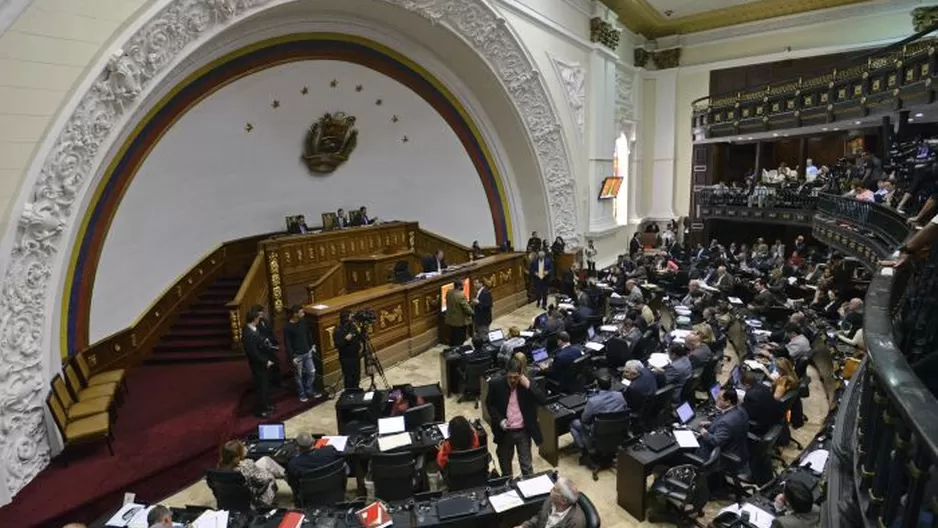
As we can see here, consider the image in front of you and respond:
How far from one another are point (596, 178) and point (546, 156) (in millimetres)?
2423

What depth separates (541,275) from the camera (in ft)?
40.8

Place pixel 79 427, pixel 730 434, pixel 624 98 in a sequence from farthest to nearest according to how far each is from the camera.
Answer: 1. pixel 624 98
2. pixel 79 427
3. pixel 730 434

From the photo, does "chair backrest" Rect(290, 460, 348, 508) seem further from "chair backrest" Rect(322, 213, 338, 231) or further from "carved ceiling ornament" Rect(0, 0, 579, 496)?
"chair backrest" Rect(322, 213, 338, 231)

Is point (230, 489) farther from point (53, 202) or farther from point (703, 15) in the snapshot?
point (703, 15)

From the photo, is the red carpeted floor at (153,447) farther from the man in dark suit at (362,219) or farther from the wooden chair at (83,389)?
the man in dark suit at (362,219)

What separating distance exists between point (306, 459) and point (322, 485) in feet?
0.99

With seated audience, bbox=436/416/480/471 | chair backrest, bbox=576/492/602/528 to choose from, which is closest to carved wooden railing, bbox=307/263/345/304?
seated audience, bbox=436/416/480/471

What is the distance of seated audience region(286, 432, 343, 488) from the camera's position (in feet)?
15.4

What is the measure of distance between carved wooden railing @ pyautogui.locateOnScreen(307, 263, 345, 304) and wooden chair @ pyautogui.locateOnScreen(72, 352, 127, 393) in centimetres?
321

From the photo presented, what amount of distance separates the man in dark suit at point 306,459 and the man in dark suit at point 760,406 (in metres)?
4.25

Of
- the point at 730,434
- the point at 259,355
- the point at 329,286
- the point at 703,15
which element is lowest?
the point at 730,434

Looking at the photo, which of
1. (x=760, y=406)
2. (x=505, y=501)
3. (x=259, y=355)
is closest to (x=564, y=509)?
(x=505, y=501)

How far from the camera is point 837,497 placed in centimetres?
229

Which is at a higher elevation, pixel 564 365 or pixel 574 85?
pixel 574 85
